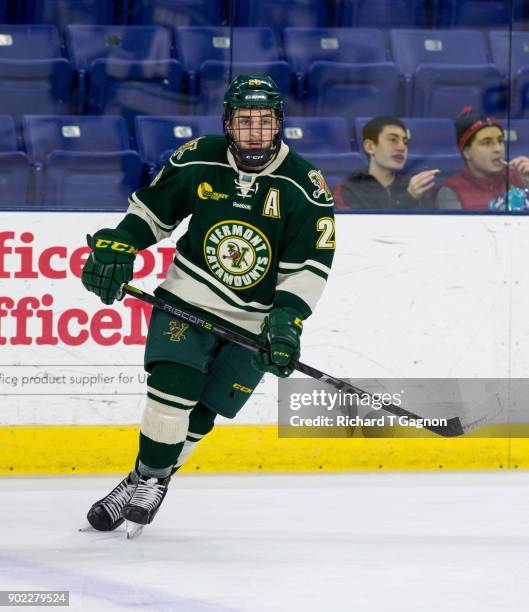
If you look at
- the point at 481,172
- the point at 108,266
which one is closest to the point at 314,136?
the point at 481,172

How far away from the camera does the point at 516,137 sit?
461cm

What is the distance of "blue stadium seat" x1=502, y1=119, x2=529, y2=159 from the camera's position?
Result: 15.1ft

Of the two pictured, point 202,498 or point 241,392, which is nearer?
point 241,392

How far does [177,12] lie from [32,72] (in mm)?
511

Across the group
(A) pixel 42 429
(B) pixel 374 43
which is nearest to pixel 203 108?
(B) pixel 374 43

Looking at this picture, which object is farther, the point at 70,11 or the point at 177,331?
the point at 70,11

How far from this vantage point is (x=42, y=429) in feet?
14.1

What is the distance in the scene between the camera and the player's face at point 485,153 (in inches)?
181

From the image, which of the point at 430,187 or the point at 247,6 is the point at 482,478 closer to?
the point at 430,187

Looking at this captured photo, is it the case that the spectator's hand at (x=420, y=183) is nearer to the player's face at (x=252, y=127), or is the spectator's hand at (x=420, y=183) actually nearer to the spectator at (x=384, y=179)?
the spectator at (x=384, y=179)

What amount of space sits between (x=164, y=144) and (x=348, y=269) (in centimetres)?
73

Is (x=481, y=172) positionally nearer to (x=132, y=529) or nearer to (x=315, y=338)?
(x=315, y=338)

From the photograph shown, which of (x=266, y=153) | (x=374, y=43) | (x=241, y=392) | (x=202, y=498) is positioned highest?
(x=374, y=43)

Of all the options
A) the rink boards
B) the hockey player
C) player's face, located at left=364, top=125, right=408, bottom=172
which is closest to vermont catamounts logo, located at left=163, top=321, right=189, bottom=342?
the hockey player
